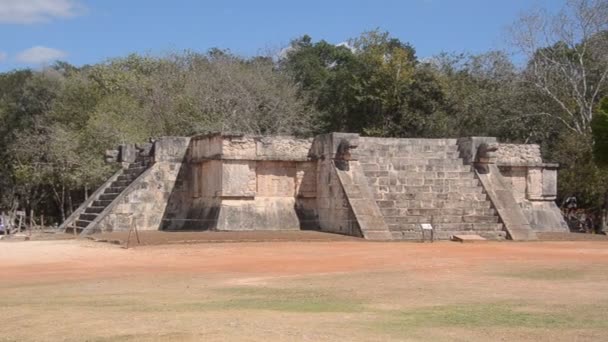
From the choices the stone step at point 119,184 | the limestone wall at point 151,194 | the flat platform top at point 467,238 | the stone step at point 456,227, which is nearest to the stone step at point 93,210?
the stone step at point 119,184

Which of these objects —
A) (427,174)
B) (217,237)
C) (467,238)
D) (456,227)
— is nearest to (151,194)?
(217,237)

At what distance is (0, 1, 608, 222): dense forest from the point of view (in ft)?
115

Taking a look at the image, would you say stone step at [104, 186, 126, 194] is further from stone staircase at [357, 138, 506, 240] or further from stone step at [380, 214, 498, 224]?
stone step at [380, 214, 498, 224]

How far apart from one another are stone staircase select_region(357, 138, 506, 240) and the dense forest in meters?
8.17

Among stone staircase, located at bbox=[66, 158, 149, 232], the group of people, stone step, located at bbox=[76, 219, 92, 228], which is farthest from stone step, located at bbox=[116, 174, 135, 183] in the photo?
the group of people

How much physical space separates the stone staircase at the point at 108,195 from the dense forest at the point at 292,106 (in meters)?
7.21

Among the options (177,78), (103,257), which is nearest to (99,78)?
(177,78)

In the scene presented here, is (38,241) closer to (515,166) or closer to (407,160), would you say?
(407,160)

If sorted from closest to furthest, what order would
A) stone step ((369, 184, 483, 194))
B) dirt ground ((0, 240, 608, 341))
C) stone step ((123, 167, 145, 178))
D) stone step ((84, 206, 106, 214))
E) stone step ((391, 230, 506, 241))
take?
dirt ground ((0, 240, 608, 341)) < stone step ((391, 230, 506, 241)) < stone step ((369, 184, 483, 194)) < stone step ((84, 206, 106, 214)) < stone step ((123, 167, 145, 178))

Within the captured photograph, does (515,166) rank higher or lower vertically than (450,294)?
higher

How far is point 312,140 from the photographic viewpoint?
77.3 ft

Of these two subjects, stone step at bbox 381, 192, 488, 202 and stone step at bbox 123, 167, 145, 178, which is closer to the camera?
stone step at bbox 381, 192, 488, 202

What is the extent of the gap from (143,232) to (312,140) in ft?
17.9

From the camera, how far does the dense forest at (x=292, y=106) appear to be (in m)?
35.0
